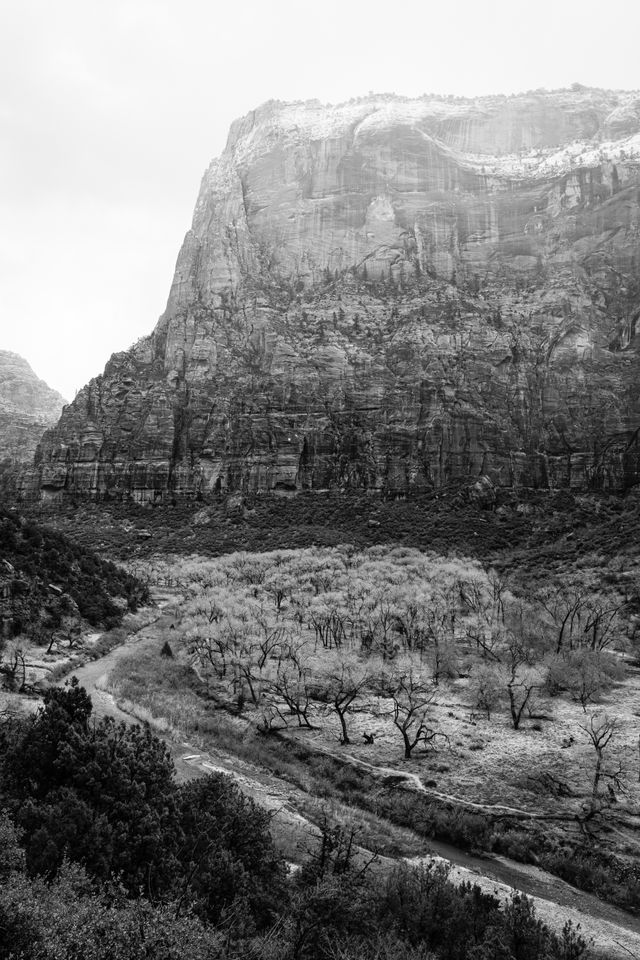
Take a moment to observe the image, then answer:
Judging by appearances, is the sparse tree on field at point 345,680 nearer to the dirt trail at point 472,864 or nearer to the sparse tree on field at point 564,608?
the dirt trail at point 472,864

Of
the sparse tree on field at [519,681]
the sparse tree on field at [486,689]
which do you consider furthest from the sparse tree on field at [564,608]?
the sparse tree on field at [486,689]

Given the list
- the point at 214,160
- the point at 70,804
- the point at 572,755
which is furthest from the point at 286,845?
the point at 214,160

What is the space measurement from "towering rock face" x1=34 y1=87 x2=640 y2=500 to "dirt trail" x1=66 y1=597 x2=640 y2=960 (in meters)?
89.2

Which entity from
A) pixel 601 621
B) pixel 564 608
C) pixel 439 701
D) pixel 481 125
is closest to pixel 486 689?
pixel 439 701

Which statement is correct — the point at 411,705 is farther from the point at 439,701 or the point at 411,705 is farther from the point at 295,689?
the point at 295,689

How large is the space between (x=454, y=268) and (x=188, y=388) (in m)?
72.6

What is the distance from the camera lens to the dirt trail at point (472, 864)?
49.2ft

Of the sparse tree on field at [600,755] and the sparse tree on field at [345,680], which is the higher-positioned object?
the sparse tree on field at [600,755]

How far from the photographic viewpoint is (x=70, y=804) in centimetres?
1295

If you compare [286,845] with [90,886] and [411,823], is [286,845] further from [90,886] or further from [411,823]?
[90,886]

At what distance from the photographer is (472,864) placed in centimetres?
1842

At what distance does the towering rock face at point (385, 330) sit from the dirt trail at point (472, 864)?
293 ft

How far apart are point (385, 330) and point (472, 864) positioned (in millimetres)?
121456

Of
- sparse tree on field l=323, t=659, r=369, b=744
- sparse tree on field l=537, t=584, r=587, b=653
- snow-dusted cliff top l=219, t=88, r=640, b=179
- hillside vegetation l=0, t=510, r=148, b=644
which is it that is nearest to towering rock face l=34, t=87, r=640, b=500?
snow-dusted cliff top l=219, t=88, r=640, b=179
